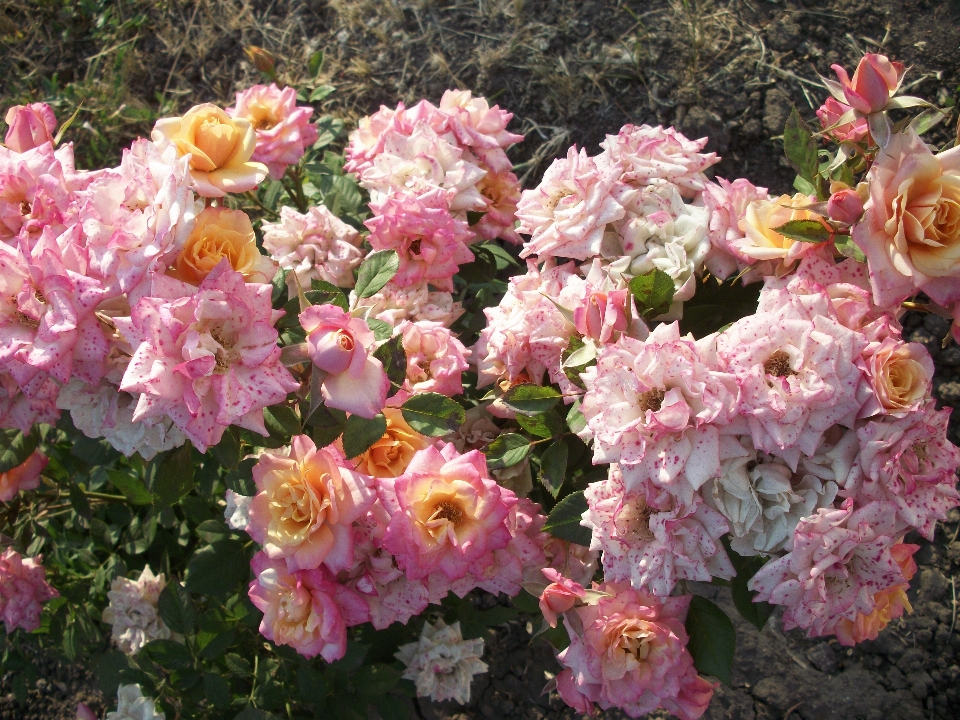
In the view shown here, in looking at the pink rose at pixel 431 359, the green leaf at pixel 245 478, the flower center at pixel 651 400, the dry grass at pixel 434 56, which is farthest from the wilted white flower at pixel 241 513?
the dry grass at pixel 434 56

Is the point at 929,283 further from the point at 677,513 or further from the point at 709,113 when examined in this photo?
the point at 709,113

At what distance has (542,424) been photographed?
4.57 feet

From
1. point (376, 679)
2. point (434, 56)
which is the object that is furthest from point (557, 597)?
point (434, 56)

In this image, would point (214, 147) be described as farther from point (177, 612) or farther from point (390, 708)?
point (390, 708)

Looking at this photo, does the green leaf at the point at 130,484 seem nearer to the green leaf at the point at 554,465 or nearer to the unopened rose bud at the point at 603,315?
the green leaf at the point at 554,465

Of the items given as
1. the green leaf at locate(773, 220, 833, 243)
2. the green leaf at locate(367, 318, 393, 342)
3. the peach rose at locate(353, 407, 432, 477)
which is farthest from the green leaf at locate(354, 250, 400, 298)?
the green leaf at locate(773, 220, 833, 243)

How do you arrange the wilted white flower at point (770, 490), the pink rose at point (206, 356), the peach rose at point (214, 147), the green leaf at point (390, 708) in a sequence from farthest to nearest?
the green leaf at point (390, 708) < the peach rose at point (214, 147) < the wilted white flower at point (770, 490) < the pink rose at point (206, 356)

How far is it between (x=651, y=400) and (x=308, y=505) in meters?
0.56

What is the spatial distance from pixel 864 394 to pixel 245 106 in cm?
143

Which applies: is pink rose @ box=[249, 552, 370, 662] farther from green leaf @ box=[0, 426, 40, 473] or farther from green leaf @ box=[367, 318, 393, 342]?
green leaf @ box=[0, 426, 40, 473]

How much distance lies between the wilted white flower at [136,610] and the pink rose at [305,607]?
74cm

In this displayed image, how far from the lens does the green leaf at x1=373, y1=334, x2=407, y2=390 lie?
1207 mm

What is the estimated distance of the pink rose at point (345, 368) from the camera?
106 cm

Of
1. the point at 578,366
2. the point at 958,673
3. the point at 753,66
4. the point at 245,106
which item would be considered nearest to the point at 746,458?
the point at 578,366
